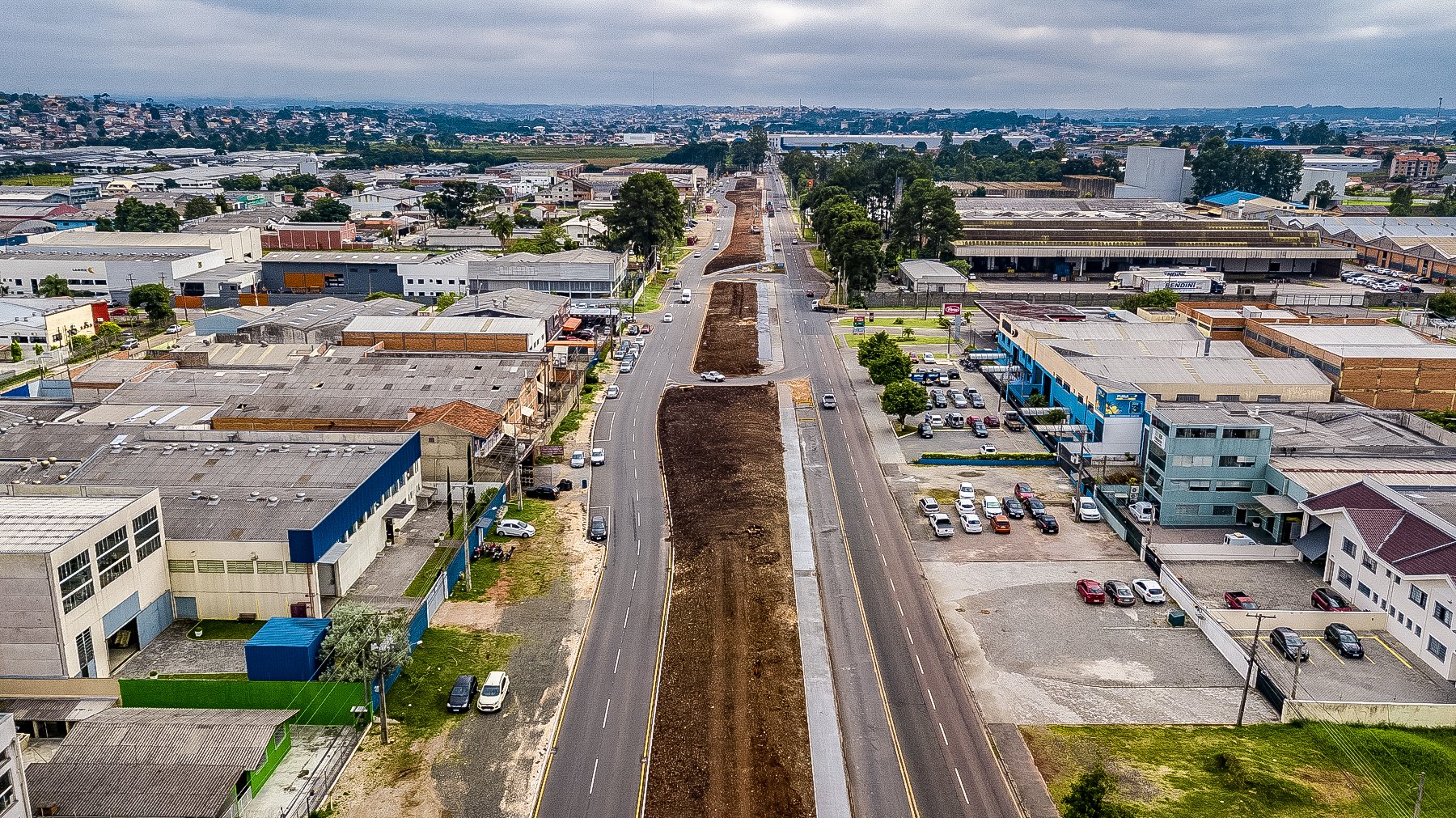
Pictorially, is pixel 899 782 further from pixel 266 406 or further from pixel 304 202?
pixel 304 202

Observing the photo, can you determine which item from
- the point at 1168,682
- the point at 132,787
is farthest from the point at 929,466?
the point at 132,787

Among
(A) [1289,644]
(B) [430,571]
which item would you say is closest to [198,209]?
(B) [430,571]

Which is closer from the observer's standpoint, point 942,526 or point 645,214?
point 942,526

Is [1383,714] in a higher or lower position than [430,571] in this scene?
lower

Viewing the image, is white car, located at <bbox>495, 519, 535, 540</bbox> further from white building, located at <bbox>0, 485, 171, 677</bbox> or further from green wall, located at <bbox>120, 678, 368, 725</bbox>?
green wall, located at <bbox>120, 678, 368, 725</bbox>

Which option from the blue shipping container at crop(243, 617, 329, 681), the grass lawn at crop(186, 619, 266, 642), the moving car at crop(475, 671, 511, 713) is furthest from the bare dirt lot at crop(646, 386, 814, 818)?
the grass lawn at crop(186, 619, 266, 642)

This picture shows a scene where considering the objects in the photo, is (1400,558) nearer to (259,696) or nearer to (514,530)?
(514,530)

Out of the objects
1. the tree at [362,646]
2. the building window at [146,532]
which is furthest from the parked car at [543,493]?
the building window at [146,532]
